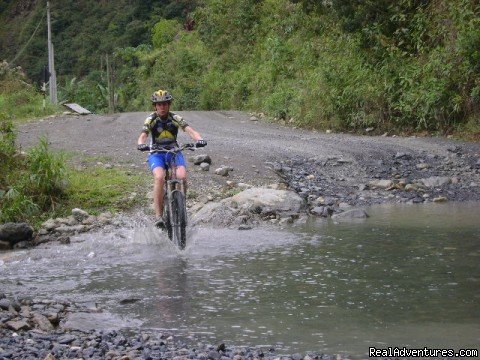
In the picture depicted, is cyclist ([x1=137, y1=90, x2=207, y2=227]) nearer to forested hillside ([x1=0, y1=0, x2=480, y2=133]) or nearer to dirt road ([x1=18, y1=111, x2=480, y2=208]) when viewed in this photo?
dirt road ([x1=18, y1=111, x2=480, y2=208])

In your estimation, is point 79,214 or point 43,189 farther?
point 43,189

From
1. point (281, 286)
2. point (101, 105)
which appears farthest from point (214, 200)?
point (101, 105)

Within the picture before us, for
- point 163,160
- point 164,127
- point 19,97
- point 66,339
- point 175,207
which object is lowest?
point 66,339

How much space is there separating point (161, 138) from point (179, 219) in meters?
1.19

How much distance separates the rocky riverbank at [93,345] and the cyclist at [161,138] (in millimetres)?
3238

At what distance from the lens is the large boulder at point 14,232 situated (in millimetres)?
10047

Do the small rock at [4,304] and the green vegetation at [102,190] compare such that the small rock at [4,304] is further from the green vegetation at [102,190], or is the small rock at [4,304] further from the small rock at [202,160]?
the small rock at [202,160]

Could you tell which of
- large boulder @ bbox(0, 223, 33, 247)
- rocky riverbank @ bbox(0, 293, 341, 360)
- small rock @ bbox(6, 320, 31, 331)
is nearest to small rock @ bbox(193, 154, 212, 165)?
large boulder @ bbox(0, 223, 33, 247)

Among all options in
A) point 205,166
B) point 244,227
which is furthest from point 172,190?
point 205,166

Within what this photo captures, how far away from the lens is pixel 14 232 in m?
10.1

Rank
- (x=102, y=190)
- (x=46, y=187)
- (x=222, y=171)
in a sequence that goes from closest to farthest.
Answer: (x=46, y=187) → (x=102, y=190) → (x=222, y=171)

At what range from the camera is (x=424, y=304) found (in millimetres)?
6703

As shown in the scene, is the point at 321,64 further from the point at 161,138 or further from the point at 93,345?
the point at 93,345

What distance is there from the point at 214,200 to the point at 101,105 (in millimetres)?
34099
